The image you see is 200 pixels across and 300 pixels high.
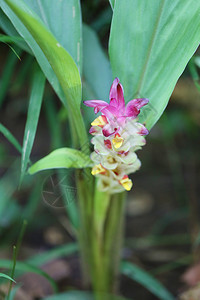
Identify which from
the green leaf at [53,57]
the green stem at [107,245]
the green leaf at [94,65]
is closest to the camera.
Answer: the green leaf at [53,57]

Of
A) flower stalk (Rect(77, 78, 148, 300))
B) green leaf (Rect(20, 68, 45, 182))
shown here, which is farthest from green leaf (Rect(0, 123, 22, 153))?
flower stalk (Rect(77, 78, 148, 300))

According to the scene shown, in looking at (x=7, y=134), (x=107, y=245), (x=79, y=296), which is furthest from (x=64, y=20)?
(x=79, y=296)

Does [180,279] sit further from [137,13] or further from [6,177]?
[137,13]

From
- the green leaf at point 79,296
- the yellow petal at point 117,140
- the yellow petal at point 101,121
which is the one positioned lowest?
the green leaf at point 79,296

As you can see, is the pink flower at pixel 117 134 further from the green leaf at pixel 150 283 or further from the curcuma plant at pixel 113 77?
the green leaf at pixel 150 283

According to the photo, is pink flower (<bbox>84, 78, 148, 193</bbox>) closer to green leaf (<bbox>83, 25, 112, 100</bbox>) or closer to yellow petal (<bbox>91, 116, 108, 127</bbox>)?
yellow petal (<bbox>91, 116, 108, 127</bbox>)

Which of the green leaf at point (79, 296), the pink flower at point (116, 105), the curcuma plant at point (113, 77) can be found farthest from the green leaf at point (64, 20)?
the green leaf at point (79, 296)
